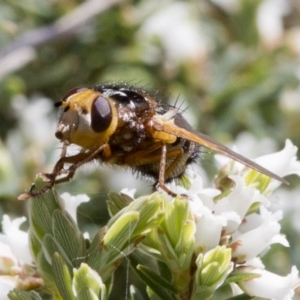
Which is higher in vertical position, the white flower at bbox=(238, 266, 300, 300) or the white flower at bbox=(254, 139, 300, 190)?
the white flower at bbox=(254, 139, 300, 190)

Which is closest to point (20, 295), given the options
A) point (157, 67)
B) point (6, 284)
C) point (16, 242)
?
point (6, 284)

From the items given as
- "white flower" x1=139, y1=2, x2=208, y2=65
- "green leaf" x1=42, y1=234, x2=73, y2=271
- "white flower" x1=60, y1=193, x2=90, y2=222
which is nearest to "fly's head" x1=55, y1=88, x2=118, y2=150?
"white flower" x1=60, y1=193, x2=90, y2=222

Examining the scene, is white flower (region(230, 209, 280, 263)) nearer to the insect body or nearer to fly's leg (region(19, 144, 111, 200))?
the insect body

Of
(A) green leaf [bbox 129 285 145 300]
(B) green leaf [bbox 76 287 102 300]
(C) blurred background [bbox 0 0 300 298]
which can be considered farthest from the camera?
(C) blurred background [bbox 0 0 300 298]

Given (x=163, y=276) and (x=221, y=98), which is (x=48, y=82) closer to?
(x=221, y=98)

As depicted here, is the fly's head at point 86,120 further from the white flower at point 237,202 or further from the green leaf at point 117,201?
the white flower at point 237,202

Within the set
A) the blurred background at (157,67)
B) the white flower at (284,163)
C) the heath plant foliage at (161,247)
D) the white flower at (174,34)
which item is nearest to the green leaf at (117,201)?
the heath plant foliage at (161,247)

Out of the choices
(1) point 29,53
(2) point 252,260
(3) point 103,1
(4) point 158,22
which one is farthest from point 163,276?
(4) point 158,22

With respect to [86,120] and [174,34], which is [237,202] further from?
[174,34]

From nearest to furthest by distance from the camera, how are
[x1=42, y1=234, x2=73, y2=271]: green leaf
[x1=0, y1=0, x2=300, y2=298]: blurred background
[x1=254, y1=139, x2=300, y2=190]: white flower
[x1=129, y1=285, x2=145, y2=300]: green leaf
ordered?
1. [x1=42, y1=234, x2=73, y2=271]: green leaf
2. [x1=129, y1=285, x2=145, y2=300]: green leaf
3. [x1=254, y1=139, x2=300, y2=190]: white flower
4. [x1=0, y1=0, x2=300, y2=298]: blurred background
